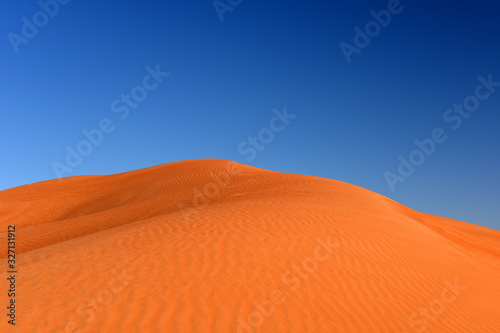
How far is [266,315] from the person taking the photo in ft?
16.1

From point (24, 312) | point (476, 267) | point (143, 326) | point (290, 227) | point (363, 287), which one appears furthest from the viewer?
point (476, 267)

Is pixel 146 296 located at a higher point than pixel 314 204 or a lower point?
lower

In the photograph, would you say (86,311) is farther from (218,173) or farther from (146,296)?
(218,173)

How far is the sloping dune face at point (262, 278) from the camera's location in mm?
4785

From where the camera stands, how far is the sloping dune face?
4785 millimetres

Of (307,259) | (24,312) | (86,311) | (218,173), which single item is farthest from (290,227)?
(218,173)

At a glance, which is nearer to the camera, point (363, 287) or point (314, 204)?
point (363, 287)

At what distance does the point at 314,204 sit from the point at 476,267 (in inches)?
188

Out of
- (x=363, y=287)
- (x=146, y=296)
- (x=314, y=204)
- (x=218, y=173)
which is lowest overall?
(x=363, y=287)

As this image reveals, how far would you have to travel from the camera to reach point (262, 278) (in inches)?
233

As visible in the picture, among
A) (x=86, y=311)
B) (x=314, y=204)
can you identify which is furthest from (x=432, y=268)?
(x=86, y=311)

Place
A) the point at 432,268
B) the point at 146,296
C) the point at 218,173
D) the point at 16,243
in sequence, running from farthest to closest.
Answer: the point at 218,173
the point at 16,243
the point at 432,268
the point at 146,296

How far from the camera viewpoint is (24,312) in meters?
4.75

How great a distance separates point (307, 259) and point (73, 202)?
24579 mm
